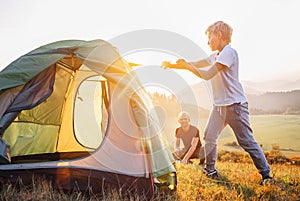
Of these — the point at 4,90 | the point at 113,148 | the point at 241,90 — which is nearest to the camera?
the point at 4,90

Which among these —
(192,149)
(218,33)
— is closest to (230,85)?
(218,33)

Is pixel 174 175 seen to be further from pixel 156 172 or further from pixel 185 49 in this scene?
pixel 185 49

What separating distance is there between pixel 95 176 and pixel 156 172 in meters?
0.56

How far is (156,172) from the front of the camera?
10.3ft

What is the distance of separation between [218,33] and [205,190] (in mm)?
1711

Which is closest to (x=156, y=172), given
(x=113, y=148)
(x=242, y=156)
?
(x=113, y=148)

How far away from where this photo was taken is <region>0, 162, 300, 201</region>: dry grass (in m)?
2.97

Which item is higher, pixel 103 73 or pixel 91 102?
pixel 103 73

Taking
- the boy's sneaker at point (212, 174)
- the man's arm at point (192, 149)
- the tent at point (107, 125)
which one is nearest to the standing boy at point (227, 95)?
the boy's sneaker at point (212, 174)

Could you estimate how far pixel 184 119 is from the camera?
242 inches

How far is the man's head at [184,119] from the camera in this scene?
6.12 metres

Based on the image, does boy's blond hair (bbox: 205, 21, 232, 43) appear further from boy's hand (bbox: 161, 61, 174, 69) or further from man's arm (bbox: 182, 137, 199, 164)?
man's arm (bbox: 182, 137, 199, 164)

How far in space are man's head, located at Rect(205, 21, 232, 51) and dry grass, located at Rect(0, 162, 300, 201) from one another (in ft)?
5.07

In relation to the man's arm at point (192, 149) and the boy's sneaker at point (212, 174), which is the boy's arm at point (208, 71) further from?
the man's arm at point (192, 149)
